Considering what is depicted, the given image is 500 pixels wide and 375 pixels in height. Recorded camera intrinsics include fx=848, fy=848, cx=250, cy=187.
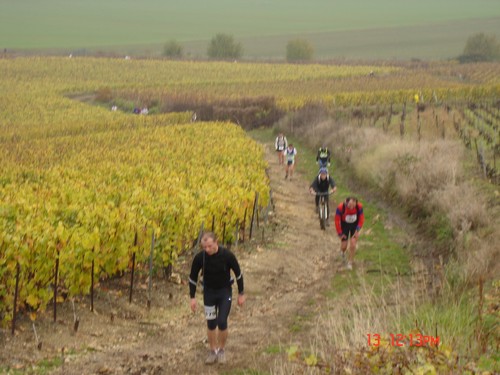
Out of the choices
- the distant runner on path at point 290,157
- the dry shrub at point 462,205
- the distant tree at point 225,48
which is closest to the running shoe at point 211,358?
the dry shrub at point 462,205

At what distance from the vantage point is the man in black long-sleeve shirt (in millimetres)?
10414

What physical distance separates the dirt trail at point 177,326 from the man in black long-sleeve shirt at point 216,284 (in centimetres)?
33

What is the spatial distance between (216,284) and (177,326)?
2.66 m

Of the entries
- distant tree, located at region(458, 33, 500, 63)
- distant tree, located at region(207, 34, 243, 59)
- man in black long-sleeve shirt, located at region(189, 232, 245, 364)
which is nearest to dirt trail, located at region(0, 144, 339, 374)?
man in black long-sleeve shirt, located at region(189, 232, 245, 364)

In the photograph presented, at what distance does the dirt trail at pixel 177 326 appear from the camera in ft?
35.8

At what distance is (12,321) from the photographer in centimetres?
1124

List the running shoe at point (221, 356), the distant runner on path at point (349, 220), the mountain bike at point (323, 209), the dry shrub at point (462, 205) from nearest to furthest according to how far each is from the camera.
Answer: the running shoe at point (221, 356)
the distant runner on path at point (349, 220)
the dry shrub at point (462, 205)
the mountain bike at point (323, 209)

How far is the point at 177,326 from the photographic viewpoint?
1298 centimetres

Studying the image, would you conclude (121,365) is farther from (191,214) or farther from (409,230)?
(409,230)

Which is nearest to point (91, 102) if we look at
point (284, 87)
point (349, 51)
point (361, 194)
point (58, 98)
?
point (58, 98)

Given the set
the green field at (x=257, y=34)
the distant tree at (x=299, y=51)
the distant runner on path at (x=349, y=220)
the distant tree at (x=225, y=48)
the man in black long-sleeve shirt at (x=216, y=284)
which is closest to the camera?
the man in black long-sleeve shirt at (x=216, y=284)

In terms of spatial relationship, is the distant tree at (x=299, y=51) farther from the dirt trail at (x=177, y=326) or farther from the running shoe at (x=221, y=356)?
the running shoe at (x=221, y=356)

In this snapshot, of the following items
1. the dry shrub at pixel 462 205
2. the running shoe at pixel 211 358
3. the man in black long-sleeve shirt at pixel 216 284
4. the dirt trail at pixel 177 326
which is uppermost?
the man in black long-sleeve shirt at pixel 216 284

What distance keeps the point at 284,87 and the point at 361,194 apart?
144 feet
